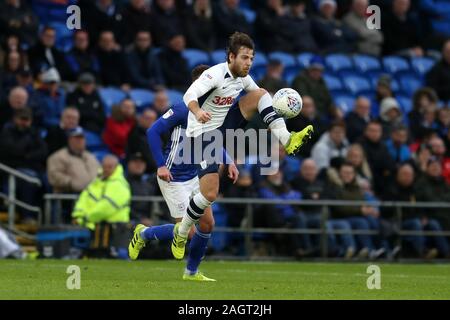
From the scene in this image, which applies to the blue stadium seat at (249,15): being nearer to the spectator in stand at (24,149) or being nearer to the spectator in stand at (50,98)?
Answer: the spectator in stand at (50,98)

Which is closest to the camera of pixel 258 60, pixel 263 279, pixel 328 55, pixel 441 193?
pixel 263 279

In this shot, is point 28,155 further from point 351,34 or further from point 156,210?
point 351,34

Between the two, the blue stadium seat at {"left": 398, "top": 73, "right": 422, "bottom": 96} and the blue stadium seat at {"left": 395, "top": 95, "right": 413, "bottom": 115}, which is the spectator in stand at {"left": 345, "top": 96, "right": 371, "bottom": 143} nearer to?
the blue stadium seat at {"left": 395, "top": 95, "right": 413, "bottom": 115}

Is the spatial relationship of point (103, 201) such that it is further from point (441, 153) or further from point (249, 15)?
point (249, 15)

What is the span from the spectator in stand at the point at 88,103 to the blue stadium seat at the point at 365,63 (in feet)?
21.6

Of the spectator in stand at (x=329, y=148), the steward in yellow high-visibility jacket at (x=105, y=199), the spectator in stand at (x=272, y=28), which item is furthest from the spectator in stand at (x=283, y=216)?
the spectator in stand at (x=272, y=28)

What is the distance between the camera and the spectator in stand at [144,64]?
20312 mm

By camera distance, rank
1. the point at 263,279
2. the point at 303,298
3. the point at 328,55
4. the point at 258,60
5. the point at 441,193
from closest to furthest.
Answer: the point at 303,298, the point at 263,279, the point at 441,193, the point at 258,60, the point at 328,55

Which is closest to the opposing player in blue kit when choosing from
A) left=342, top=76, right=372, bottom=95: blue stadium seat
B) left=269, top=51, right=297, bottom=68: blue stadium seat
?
left=269, top=51, right=297, bottom=68: blue stadium seat

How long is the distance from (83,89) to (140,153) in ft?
4.85

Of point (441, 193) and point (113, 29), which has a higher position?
point (113, 29)

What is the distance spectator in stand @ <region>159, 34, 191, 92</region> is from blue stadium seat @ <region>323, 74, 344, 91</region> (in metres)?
3.31

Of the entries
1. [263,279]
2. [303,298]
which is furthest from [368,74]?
[303,298]

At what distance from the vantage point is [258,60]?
22.2 metres
